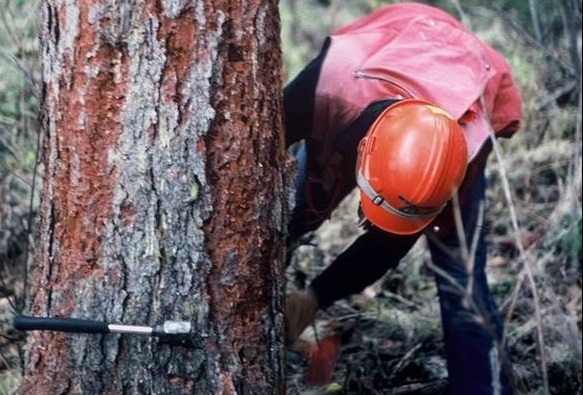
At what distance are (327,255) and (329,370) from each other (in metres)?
1.30

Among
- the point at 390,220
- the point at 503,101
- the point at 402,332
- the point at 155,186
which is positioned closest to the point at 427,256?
the point at 402,332

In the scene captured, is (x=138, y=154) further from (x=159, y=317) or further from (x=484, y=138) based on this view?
(x=484, y=138)

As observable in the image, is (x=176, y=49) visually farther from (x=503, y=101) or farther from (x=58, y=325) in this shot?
(x=503, y=101)

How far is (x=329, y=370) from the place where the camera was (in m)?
4.26

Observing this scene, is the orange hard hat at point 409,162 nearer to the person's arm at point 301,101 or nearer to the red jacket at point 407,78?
the red jacket at point 407,78

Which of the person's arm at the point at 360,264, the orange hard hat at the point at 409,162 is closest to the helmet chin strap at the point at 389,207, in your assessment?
the orange hard hat at the point at 409,162

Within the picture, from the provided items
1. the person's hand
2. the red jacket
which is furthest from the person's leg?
the person's hand

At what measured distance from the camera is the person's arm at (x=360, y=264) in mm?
3836

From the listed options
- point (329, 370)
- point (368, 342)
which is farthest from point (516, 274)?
point (329, 370)

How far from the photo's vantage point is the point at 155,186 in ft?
8.64

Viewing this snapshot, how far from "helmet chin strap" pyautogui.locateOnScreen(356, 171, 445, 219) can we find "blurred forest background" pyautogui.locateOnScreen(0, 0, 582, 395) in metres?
0.37

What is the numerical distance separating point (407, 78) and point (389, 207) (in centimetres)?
51

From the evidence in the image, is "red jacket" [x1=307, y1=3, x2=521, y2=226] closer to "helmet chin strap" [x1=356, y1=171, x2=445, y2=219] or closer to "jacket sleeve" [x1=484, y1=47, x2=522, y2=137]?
"jacket sleeve" [x1=484, y1=47, x2=522, y2=137]

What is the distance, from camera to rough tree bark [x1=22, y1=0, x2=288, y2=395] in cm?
261
